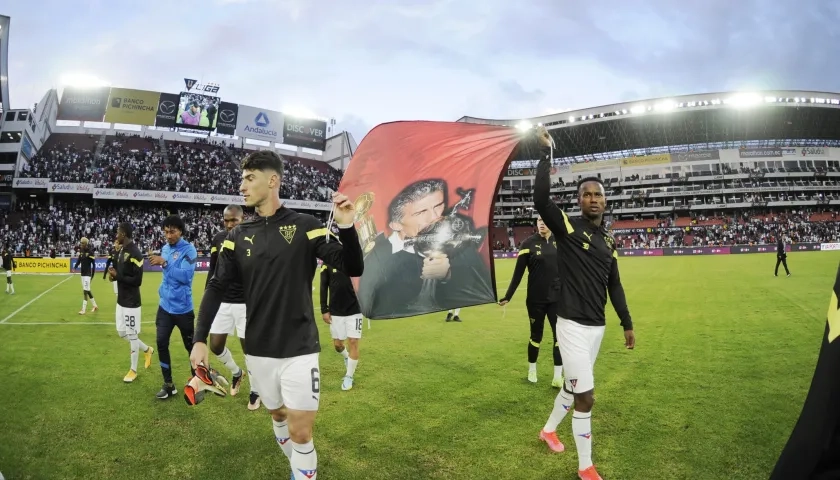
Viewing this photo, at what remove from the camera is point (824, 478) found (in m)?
1.14

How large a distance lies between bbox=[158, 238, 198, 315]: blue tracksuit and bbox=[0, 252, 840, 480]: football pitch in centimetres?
137

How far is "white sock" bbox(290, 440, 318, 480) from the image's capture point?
132 inches

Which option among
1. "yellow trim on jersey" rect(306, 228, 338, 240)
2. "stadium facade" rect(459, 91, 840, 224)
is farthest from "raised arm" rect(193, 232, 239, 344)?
"stadium facade" rect(459, 91, 840, 224)

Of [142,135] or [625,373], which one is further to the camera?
[142,135]

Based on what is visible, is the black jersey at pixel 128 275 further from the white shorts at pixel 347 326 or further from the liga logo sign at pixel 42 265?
the liga logo sign at pixel 42 265

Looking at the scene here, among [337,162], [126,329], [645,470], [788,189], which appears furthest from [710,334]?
[788,189]

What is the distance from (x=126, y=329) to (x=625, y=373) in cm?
837

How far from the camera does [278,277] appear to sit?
344cm

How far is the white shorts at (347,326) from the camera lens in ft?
23.8

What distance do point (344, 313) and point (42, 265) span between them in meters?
36.4

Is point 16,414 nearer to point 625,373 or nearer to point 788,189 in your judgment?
point 625,373

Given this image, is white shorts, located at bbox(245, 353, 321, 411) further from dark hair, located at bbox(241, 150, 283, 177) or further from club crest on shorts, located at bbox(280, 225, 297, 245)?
dark hair, located at bbox(241, 150, 283, 177)

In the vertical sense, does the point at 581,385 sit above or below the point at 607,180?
below

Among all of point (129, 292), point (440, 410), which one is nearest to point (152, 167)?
point (129, 292)
